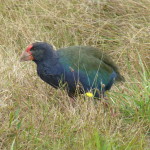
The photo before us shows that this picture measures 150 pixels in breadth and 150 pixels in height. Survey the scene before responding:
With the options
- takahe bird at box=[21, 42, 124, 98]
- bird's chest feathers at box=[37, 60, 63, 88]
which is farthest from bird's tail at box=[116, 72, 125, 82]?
bird's chest feathers at box=[37, 60, 63, 88]

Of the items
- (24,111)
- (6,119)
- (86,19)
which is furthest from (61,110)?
(86,19)

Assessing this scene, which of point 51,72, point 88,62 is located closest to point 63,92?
point 51,72

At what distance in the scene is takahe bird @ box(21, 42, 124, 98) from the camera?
4.12 meters

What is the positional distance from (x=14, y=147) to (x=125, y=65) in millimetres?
2056

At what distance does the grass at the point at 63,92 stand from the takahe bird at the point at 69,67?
0.12 m

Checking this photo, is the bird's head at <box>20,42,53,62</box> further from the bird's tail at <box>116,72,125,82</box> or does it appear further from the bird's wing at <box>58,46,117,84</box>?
the bird's tail at <box>116,72,125,82</box>

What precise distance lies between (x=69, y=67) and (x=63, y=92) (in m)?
0.21

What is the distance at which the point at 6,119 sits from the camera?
362cm

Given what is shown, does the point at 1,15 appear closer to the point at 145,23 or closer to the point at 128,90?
the point at 145,23

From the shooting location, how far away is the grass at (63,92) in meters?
3.42

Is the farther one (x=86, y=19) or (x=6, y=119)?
(x=86, y=19)

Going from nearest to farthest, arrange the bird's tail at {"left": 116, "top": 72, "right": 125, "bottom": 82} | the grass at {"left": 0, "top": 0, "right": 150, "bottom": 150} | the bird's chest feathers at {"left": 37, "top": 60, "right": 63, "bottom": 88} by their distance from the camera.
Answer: the grass at {"left": 0, "top": 0, "right": 150, "bottom": 150} < the bird's chest feathers at {"left": 37, "top": 60, "right": 63, "bottom": 88} < the bird's tail at {"left": 116, "top": 72, "right": 125, "bottom": 82}

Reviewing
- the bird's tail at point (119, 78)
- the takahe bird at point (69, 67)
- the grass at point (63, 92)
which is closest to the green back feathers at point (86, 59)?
the takahe bird at point (69, 67)

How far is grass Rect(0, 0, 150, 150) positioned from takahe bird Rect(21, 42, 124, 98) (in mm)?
118
